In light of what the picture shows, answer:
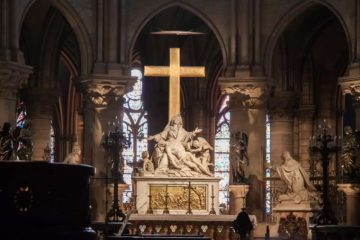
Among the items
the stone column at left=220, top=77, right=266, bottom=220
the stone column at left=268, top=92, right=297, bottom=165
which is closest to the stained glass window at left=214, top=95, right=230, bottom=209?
the stone column at left=268, top=92, right=297, bottom=165

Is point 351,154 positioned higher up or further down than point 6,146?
further down

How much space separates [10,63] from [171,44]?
11959mm

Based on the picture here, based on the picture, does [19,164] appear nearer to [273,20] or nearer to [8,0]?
[8,0]

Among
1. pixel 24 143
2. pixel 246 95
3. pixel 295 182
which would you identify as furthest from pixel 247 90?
pixel 24 143

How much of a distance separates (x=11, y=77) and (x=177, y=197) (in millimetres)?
5802

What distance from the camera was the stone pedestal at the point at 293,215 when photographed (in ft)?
97.8

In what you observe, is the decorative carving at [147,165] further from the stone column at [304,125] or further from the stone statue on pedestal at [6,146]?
the stone column at [304,125]

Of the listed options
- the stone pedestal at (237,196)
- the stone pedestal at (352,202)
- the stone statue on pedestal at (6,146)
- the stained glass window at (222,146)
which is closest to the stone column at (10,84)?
the stone statue on pedestal at (6,146)

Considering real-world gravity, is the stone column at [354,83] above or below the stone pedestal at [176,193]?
above

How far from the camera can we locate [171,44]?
40.3 metres

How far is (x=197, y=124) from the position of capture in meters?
41.2

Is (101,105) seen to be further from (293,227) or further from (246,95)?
(293,227)

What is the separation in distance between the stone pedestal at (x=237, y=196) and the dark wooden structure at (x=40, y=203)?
Result: 25.2m

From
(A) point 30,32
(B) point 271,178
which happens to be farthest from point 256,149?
(A) point 30,32
